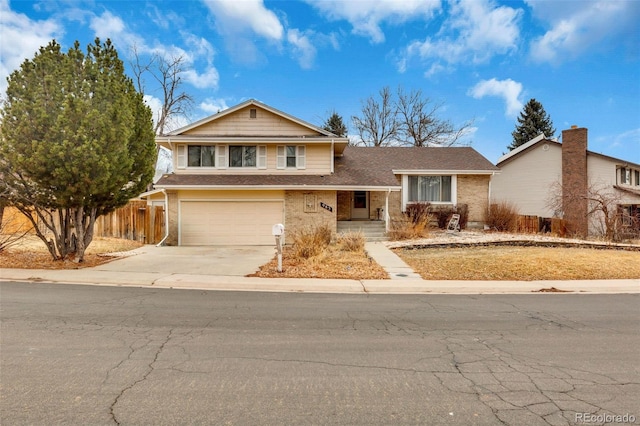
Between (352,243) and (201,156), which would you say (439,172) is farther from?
(201,156)

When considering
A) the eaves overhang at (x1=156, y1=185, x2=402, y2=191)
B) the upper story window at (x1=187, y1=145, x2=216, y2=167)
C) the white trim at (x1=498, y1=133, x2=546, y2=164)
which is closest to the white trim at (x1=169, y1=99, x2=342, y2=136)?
the upper story window at (x1=187, y1=145, x2=216, y2=167)

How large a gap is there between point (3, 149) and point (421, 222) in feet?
54.8

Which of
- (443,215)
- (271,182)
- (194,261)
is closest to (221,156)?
(271,182)

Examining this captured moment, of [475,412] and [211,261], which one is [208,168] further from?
[475,412]

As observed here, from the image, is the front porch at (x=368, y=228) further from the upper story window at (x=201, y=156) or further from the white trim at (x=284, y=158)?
the upper story window at (x=201, y=156)

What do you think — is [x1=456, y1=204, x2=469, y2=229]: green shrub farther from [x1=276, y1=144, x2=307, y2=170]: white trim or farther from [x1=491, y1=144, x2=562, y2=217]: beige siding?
[x1=276, y1=144, x2=307, y2=170]: white trim

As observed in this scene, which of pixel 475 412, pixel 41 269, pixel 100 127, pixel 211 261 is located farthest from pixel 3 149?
pixel 475 412

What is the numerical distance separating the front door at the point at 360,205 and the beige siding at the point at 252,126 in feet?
16.3

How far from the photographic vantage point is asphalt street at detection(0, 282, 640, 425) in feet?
11.0

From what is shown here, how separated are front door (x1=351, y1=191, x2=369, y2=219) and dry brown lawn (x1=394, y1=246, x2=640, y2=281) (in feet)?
28.9

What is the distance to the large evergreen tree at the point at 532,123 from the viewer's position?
45.6m

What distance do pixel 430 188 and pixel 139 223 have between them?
16798 millimetres

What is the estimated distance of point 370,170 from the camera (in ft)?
71.6

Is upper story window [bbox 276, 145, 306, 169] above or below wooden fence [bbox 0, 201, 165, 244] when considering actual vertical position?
above
